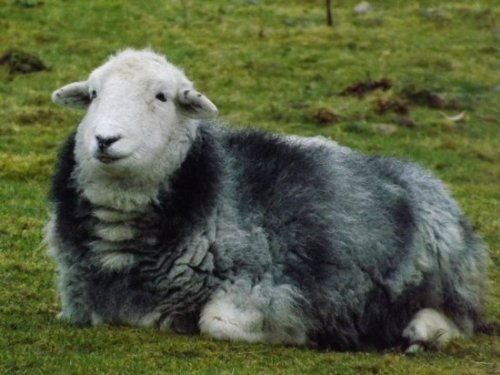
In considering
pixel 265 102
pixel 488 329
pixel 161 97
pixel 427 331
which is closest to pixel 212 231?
pixel 161 97

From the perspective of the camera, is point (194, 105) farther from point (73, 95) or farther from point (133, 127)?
point (73, 95)

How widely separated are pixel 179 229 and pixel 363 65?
1965 cm

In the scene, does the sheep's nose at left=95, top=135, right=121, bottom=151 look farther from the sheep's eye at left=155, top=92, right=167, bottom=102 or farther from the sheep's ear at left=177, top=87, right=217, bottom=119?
the sheep's ear at left=177, top=87, right=217, bottom=119

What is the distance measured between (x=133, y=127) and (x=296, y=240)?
150cm

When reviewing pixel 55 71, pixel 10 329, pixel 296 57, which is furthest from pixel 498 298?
pixel 296 57

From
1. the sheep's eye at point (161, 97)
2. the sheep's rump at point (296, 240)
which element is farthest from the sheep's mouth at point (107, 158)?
the sheep's eye at point (161, 97)

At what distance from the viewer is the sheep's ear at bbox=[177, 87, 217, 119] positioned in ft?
29.0

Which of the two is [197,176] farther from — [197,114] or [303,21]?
[303,21]

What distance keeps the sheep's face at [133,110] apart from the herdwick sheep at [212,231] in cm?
1

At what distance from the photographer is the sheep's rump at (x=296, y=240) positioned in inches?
342

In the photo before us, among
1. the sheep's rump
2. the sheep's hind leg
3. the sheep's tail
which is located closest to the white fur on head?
the sheep's rump

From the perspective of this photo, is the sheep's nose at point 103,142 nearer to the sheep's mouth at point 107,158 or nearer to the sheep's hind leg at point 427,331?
the sheep's mouth at point 107,158

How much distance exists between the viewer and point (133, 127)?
8461mm

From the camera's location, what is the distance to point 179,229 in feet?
28.7
